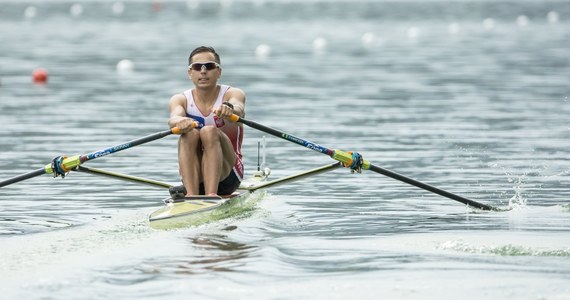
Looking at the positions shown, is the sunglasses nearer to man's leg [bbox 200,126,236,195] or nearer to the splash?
man's leg [bbox 200,126,236,195]

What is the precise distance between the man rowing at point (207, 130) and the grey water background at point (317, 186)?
19.2 inches

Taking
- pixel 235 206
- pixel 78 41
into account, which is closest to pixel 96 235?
pixel 235 206

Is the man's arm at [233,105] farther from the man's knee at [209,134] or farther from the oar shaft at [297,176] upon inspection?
the oar shaft at [297,176]

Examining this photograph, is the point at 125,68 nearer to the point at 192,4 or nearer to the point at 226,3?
the point at 192,4

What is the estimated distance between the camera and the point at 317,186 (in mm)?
14641

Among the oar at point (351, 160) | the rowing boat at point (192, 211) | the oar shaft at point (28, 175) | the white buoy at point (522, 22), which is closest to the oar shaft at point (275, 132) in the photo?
the oar at point (351, 160)

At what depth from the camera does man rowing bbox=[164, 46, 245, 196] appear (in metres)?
11.6

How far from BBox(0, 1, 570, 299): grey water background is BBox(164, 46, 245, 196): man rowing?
1.60ft

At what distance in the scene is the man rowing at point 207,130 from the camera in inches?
458

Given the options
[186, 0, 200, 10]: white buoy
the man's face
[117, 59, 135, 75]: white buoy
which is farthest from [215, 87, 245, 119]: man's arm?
[186, 0, 200, 10]: white buoy

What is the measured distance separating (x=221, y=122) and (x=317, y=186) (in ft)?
8.61

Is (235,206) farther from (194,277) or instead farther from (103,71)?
(103,71)

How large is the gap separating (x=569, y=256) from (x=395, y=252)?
137cm

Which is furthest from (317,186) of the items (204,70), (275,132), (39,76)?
(39,76)
